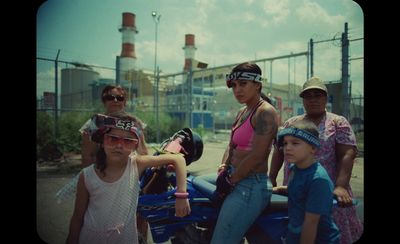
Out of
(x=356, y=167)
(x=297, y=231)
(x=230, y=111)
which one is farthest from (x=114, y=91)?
(x=230, y=111)

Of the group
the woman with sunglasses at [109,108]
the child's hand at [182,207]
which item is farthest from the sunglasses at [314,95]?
the woman with sunglasses at [109,108]

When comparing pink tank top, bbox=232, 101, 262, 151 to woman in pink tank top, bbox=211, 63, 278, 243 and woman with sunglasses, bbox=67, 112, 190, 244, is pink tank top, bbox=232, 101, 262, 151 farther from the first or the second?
woman with sunglasses, bbox=67, 112, 190, 244

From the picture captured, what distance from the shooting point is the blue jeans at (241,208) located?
5.91 feet

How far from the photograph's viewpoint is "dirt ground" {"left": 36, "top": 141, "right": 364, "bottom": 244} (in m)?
2.45

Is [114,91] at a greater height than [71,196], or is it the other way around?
[114,91]

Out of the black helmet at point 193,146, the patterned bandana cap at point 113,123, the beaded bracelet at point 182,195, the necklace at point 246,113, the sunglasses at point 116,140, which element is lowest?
the beaded bracelet at point 182,195

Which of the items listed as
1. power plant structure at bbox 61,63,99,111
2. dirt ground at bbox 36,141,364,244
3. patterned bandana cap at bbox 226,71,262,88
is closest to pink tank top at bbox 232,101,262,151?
patterned bandana cap at bbox 226,71,262,88

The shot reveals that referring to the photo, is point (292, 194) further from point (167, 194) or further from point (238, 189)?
→ point (167, 194)

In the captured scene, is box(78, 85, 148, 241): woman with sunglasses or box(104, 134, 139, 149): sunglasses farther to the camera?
box(78, 85, 148, 241): woman with sunglasses

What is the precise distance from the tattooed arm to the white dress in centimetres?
70

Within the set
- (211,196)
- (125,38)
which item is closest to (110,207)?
(211,196)

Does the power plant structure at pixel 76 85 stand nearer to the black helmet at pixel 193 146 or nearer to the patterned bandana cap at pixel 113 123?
the black helmet at pixel 193 146
